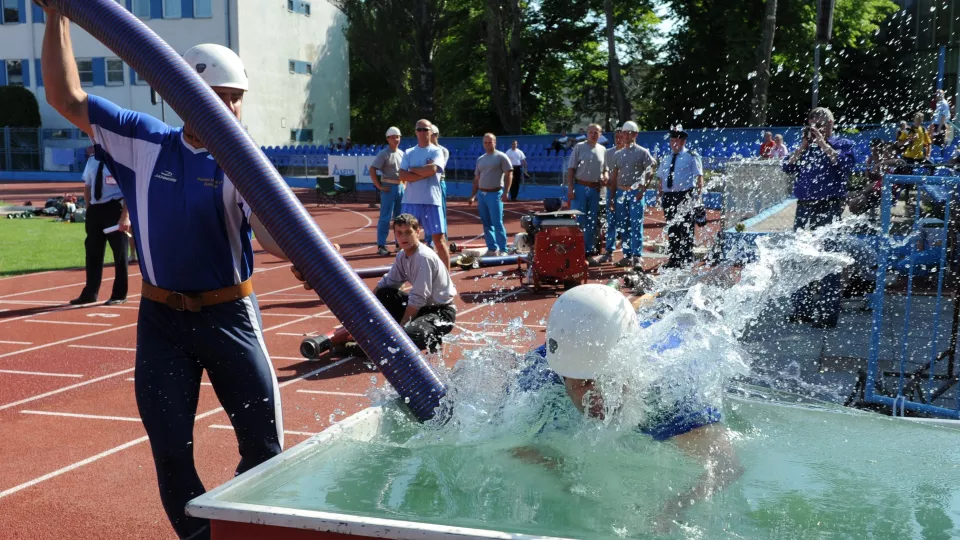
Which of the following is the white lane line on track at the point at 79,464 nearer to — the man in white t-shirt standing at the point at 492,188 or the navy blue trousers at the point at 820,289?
the navy blue trousers at the point at 820,289

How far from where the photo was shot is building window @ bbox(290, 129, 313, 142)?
48.5 metres

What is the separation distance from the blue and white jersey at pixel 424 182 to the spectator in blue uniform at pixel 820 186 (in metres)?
4.81

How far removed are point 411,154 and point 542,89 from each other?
125 ft

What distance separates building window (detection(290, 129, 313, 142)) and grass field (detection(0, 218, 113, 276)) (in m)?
24.7

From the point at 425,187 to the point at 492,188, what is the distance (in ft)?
8.02

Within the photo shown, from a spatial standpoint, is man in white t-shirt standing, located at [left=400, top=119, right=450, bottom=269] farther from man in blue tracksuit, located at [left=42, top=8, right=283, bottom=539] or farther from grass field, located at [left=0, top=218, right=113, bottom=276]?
man in blue tracksuit, located at [left=42, top=8, right=283, bottom=539]

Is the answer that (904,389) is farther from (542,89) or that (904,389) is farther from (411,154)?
(542,89)

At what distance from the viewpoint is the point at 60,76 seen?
3.69 meters

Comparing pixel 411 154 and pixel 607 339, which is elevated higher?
pixel 411 154

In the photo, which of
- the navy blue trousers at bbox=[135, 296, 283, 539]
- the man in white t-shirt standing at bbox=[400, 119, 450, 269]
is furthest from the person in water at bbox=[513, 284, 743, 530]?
the man in white t-shirt standing at bbox=[400, 119, 450, 269]

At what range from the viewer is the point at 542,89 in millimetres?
49469

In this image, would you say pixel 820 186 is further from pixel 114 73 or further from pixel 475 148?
pixel 114 73

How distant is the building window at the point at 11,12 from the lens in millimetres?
48312

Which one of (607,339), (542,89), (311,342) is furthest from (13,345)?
(542,89)
